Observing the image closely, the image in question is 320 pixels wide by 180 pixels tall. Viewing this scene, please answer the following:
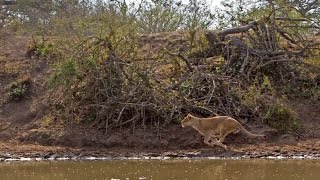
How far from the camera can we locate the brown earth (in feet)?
44.8

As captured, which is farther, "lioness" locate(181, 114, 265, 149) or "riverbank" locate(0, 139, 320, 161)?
"lioness" locate(181, 114, 265, 149)

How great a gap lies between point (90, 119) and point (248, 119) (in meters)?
3.58

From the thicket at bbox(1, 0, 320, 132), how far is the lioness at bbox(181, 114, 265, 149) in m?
0.98

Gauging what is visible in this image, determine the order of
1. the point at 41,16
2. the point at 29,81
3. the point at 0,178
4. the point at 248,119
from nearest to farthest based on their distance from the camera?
the point at 0,178
the point at 248,119
the point at 29,81
the point at 41,16

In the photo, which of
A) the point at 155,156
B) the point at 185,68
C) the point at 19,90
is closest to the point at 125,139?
the point at 155,156

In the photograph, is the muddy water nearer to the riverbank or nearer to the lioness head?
the riverbank

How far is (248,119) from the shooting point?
14852mm

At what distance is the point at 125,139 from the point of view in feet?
46.8

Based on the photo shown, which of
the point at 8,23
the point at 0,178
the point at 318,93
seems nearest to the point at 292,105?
the point at 318,93

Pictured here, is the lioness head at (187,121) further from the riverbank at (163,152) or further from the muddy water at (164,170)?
the muddy water at (164,170)

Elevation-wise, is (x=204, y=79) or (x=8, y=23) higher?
(x=8, y=23)

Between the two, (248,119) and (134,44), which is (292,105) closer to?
(248,119)

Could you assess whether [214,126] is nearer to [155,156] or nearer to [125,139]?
[155,156]

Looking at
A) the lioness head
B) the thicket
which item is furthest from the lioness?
the thicket
